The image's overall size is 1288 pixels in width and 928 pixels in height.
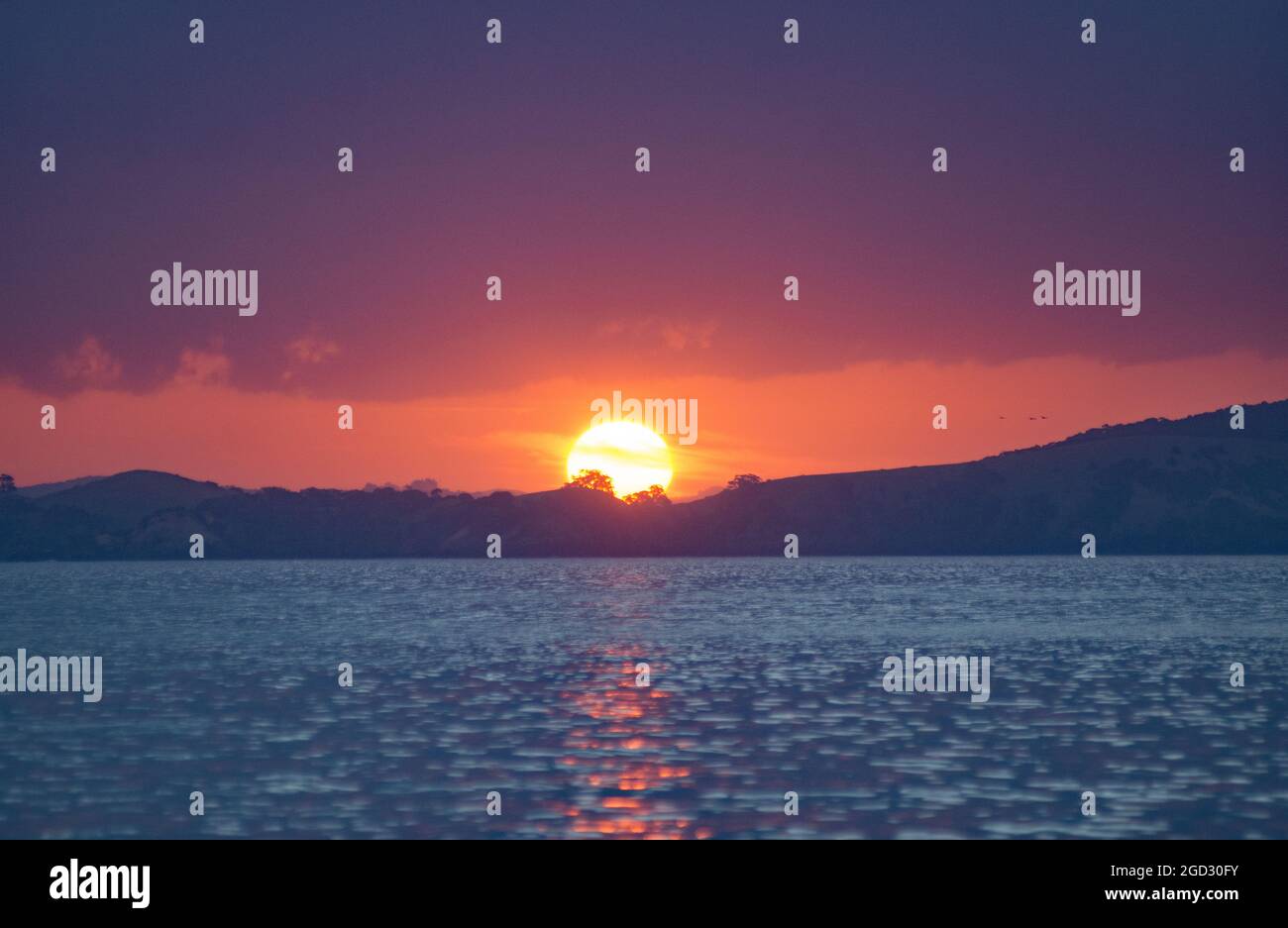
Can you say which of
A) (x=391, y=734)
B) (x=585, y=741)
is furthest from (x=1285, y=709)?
(x=391, y=734)

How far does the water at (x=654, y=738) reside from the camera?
2453 centimetres

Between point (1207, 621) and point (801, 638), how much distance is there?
25.9 meters

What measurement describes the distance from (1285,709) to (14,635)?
65362 mm

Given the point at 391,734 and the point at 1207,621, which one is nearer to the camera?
the point at 391,734

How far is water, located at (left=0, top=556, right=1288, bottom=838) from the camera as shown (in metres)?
→ 24.5

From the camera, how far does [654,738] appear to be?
110 ft

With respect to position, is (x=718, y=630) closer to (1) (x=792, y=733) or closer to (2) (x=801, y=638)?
(2) (x=801, y=638)

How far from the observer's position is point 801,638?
68.1 metres

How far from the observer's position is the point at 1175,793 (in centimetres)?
2617
